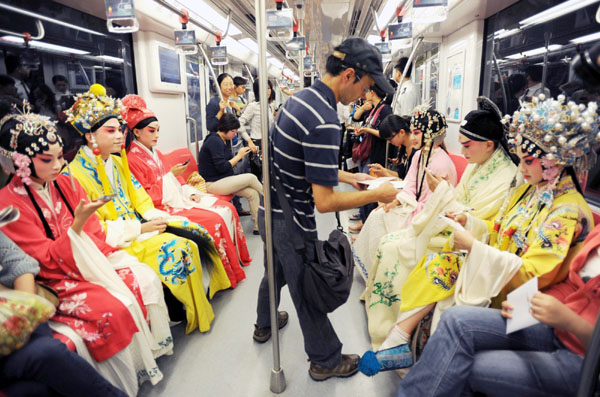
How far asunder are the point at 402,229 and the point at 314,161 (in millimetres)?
1311

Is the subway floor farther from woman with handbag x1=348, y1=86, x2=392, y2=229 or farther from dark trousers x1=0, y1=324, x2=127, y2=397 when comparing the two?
woman with handbag x1=348, y1=86, x2=392, y2=229

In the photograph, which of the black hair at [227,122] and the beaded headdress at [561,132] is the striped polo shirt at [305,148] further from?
the black hair at [227,122]

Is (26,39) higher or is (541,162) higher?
(26,39)

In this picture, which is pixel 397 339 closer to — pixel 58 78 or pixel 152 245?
pixel 152 245

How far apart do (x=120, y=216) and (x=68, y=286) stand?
0.83 metres

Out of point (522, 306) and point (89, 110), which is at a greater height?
point (89, 110)

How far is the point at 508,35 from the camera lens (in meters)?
3.08

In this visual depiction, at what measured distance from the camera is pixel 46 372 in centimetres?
152

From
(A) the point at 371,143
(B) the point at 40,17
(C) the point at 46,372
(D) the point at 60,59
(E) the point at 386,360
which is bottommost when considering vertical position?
(E) the point at 386,360

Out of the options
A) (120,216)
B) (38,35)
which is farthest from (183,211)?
(38,35)

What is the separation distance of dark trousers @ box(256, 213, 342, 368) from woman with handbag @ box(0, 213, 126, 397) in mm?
921

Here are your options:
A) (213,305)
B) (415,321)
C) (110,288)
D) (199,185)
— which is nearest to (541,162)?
(415,321)

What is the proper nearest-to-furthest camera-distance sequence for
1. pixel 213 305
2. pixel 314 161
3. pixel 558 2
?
pixel 314 161
pixel 558 2
pixel 213 305

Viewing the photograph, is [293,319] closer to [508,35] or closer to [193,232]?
[193,232]
